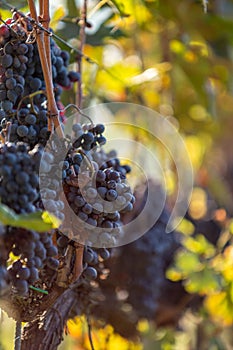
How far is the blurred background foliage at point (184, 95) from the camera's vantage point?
4.80 feet

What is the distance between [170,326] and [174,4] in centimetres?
80

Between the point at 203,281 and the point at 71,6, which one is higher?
the point at 71,6

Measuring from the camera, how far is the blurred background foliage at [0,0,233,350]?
4.80 feet

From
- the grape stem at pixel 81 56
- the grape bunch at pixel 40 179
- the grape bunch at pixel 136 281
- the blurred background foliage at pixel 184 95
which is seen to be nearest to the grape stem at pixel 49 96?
the grape bunch at pixel 40 179

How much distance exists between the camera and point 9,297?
790 millimetres

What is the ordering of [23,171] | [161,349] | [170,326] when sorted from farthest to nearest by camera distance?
[170,326], [161,349], [23,171]

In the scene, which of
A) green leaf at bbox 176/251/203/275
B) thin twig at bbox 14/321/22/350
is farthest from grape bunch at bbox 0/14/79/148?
green leaf at bbox 176/251/203/275

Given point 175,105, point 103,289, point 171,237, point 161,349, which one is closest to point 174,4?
point 175,105

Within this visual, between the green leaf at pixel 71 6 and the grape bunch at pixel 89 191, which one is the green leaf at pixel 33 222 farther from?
the green leaf at pixel 71 6

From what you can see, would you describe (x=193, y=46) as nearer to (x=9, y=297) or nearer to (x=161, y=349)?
(x=161, y=349)

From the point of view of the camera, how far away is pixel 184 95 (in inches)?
76.4

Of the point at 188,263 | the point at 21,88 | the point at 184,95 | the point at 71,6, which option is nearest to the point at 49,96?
the point at 21,88

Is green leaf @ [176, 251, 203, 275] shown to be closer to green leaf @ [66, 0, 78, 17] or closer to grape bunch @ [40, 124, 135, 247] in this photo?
green leaf @ [66, 0, 78, 17]

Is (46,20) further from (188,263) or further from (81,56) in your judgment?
(188,263)
